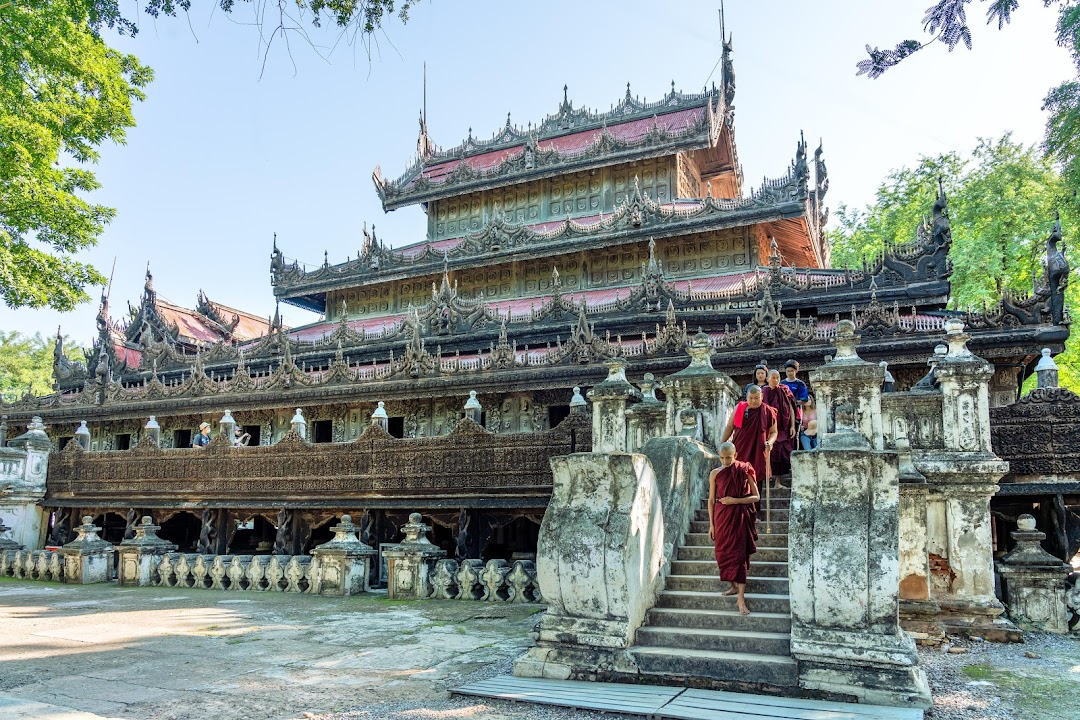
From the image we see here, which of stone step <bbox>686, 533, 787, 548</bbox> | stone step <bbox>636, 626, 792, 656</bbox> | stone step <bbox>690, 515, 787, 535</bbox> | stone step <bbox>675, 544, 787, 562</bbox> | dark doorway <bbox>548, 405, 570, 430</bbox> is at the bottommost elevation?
stone step <bbox>636, 626, 792, 656</bbox>

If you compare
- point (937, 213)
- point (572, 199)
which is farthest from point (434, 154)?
point (937, 213)

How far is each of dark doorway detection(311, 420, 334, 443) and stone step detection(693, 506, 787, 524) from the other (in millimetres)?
A: 14464

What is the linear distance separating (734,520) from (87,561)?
13.9 metres

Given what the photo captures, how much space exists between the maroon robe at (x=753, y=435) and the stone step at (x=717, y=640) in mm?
1900

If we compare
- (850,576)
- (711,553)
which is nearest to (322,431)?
(711,553)

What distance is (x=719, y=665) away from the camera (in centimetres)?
563

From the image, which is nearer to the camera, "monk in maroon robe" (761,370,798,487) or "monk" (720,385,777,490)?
"monk" (720,385,777,490)

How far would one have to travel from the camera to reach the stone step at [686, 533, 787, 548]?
7.54 metres

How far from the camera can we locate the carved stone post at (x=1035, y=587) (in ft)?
28.7

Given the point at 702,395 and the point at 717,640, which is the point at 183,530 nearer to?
the point at 702,395

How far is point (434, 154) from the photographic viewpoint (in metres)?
32.8

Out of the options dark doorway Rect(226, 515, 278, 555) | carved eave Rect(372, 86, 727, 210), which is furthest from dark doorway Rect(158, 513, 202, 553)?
carved eave Rect(372, 86, 727, 210)

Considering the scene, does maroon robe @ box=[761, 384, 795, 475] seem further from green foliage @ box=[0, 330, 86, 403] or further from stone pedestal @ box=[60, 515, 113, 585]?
green foliage @ box=[0, 330, 86, 403]

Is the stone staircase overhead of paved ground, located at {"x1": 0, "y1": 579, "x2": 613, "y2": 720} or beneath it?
overhead
